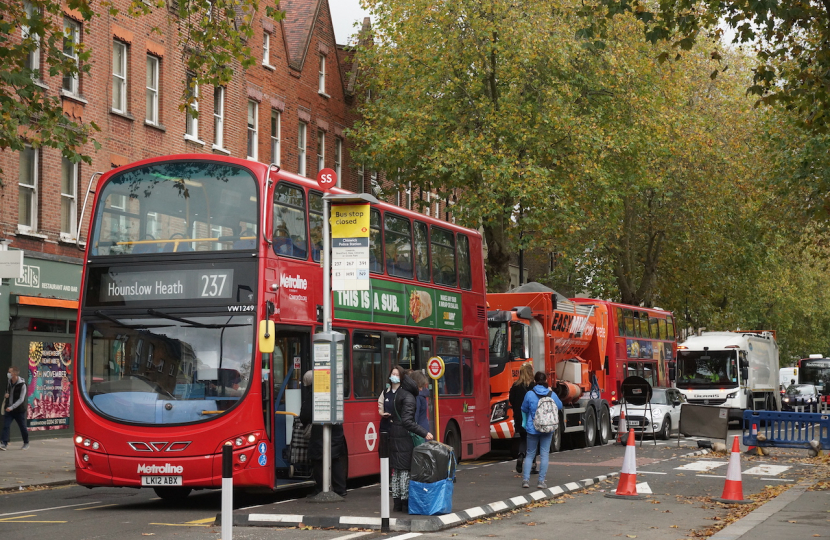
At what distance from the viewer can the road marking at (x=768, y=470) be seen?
66.7 ft

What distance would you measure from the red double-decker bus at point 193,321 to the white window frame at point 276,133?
21.7 meters

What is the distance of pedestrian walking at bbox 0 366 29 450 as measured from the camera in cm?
2281

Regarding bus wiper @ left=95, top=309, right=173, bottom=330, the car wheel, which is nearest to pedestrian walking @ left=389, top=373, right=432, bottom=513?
bus wiper @ left=95, top=309, right=173, bottom=330

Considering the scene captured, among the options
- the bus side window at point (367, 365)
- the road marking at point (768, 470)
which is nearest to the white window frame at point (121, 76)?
the bus side window at point (367, 365)

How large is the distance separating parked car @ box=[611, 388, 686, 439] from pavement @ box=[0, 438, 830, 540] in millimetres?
8018

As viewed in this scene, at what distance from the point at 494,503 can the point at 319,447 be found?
2275mm

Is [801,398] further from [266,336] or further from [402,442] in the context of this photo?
[266,336]

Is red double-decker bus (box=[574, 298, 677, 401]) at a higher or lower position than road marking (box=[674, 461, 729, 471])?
higher

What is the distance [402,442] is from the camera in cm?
1341

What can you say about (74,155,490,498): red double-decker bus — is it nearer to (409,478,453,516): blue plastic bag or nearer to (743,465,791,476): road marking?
(409,478,453,516): blue plastic bag

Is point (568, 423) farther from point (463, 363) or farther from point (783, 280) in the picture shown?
point (783, 280)

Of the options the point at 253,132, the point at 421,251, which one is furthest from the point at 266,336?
the point at 253,132

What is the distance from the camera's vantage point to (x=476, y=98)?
37.9 metres

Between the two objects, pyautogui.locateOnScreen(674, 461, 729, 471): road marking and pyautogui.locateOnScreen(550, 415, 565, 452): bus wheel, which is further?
pyautogui.locateOnScreen(550, 415, 565, 452): bus wheel
